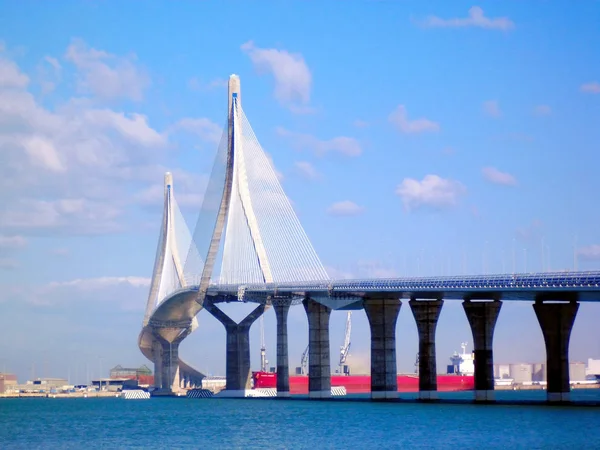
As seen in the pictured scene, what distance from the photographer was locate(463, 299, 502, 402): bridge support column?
299 ft

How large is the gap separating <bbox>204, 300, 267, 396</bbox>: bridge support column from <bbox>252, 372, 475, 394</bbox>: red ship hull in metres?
30.6

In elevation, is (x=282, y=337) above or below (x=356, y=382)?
above

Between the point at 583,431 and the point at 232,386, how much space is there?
69.6 metres

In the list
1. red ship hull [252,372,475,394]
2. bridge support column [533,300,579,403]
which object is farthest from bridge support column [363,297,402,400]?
red ship hull [252,372,475,394]

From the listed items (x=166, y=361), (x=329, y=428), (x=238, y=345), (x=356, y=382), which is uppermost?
(x=238, y=345)

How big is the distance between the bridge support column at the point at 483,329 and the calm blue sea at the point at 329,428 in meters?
3.25

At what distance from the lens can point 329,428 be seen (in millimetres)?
68625

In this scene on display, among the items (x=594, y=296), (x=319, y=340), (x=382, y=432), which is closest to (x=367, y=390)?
(x=319, y=340)

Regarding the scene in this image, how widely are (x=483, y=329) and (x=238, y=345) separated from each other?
38886mm

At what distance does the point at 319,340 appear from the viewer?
108 meters

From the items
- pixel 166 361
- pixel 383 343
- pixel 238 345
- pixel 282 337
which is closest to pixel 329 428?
pixel 383 343

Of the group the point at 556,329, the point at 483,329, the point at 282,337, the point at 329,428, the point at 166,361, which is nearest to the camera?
the point at 329,428

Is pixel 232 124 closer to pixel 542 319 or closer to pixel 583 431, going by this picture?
pixel 542 319

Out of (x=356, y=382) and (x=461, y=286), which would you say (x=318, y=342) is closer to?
(x=461, y=286)
